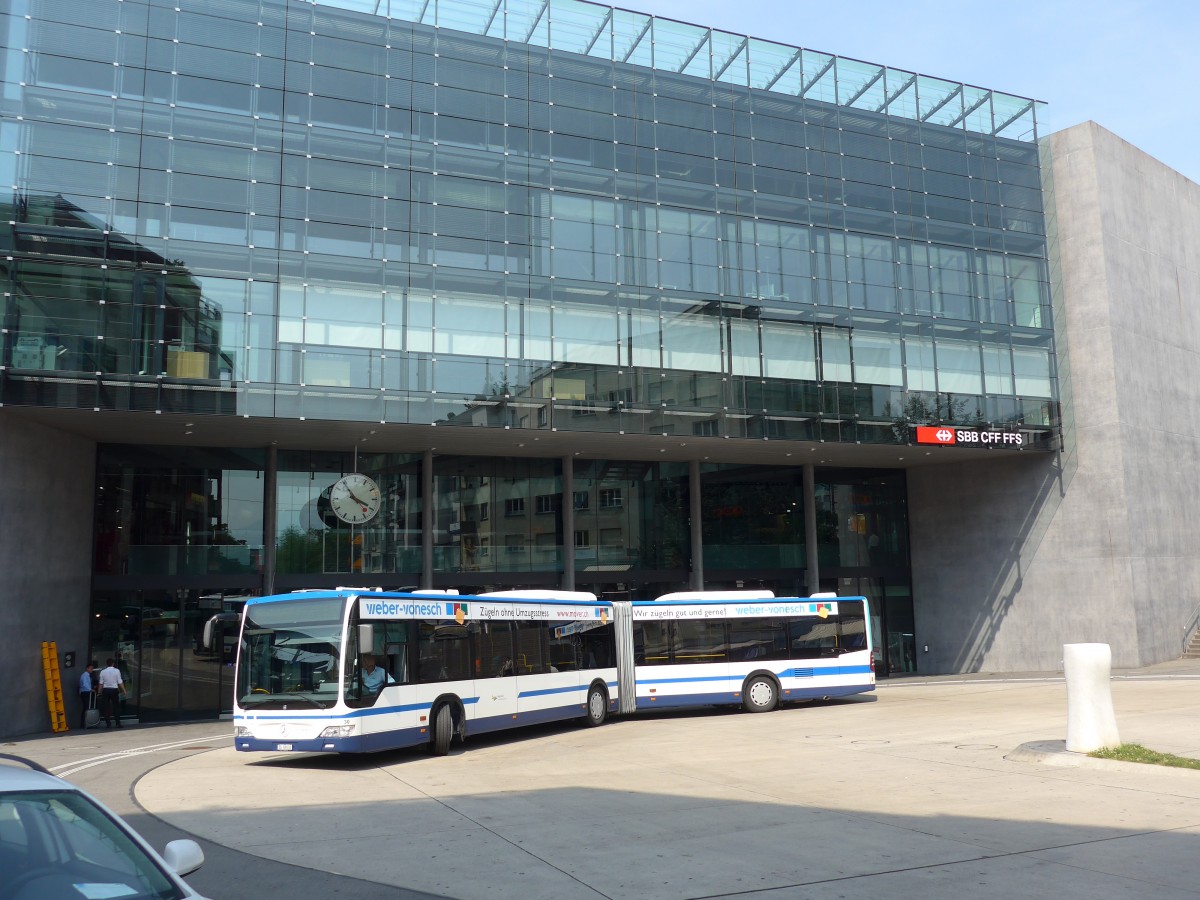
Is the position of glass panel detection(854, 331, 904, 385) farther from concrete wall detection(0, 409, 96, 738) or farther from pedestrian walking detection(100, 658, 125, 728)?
pedestrian walking detection(100, 658, 125, 728)

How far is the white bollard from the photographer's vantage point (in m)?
14.7

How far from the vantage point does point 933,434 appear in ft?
110

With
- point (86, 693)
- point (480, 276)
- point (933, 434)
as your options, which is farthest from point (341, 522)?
point (933, 434)

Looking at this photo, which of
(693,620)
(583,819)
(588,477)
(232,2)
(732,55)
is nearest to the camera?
(583,819)

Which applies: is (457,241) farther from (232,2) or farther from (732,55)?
(732,55)

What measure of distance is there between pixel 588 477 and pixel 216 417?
43.1 ft

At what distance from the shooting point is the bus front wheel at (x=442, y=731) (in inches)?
740

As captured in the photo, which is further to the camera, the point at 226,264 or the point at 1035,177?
the point at 1035,177

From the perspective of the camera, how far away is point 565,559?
34094 mm

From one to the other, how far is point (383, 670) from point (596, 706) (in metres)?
7.58

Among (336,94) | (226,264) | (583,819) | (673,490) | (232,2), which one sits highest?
(232,2)

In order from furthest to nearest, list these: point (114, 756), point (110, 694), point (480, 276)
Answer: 1. point (480, 276)
2. point (110, 694)
3. point (114, 756)

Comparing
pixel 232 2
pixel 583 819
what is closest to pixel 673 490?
pixel 232 2

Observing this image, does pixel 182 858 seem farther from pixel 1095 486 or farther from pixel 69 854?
pixel 1095 486
